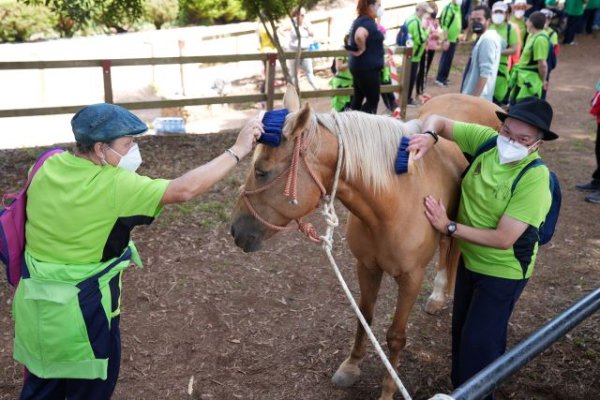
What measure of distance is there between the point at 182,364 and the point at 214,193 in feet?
9.34

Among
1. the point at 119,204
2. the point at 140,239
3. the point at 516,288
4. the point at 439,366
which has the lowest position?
the point at 439,366

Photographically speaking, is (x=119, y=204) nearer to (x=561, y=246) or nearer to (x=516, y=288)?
(x=516, y=288)

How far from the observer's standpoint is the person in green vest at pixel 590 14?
1563 cm

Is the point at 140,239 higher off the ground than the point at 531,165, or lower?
lower

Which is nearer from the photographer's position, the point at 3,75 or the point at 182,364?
the point at 182,364

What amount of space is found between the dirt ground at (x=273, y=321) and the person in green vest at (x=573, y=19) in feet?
38.1

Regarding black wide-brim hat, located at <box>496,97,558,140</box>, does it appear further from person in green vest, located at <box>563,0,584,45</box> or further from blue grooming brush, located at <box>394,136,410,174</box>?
person in green vest, located at <box>563,0,584,45</box>

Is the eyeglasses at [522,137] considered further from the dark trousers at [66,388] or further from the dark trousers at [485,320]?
the dark trousers at [66,388]

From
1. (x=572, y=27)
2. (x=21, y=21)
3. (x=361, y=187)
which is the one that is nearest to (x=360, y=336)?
(x=361, y=187)

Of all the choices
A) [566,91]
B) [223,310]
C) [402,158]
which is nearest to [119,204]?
[402,158]

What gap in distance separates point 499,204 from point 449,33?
10.5m

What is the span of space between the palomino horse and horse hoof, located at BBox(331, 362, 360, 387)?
0.47 meters

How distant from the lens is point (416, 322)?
4.17 metres

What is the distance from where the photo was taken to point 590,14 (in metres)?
16.2
